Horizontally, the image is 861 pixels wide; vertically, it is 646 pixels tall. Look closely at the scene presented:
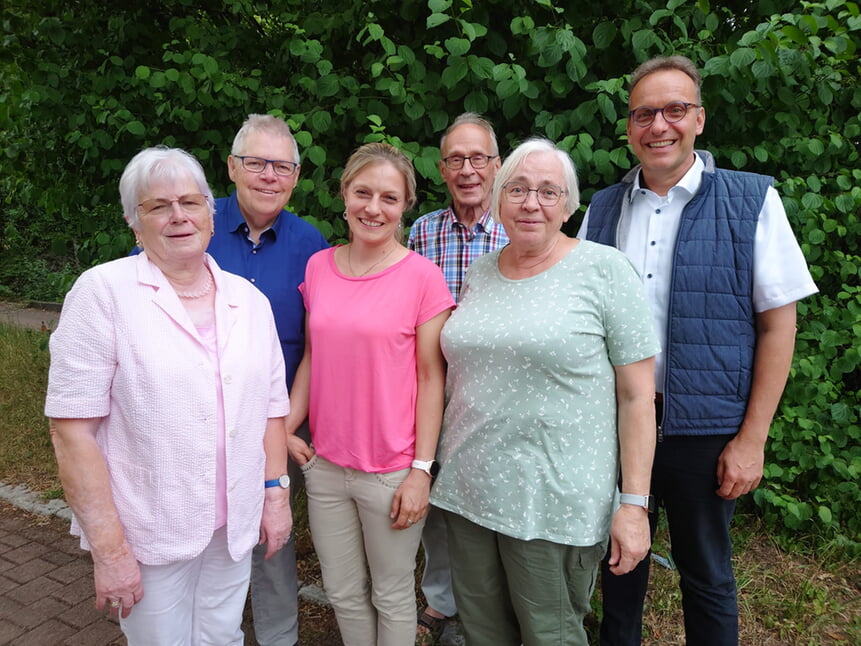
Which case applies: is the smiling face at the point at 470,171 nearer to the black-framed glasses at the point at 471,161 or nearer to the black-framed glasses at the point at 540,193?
the black-framed glasses at the point at 471,161

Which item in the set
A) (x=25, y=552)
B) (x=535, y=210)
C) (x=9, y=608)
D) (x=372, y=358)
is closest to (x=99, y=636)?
(x=9, y=608)

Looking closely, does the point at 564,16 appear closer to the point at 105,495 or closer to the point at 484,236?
the point at 484,236

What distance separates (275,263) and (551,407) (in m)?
→ 1.32

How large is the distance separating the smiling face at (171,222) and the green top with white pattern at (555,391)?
92cm

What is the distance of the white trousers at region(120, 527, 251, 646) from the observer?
184cm

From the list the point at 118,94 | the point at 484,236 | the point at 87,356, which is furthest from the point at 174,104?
the point at 87,356

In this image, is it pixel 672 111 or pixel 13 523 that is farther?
pixel 13 523

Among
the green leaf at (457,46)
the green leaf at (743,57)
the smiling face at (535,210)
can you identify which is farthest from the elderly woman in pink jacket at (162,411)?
the green leaf at (743,57)

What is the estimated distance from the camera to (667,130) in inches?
83.2

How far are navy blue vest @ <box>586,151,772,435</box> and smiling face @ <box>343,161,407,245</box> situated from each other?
3.42 feet

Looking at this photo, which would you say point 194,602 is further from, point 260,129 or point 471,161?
point 471,161

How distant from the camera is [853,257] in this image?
10.8 feet

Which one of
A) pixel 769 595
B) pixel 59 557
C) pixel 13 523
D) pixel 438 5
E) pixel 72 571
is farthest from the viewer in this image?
pixel 13 523

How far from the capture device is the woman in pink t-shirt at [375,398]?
2121 millimetres
